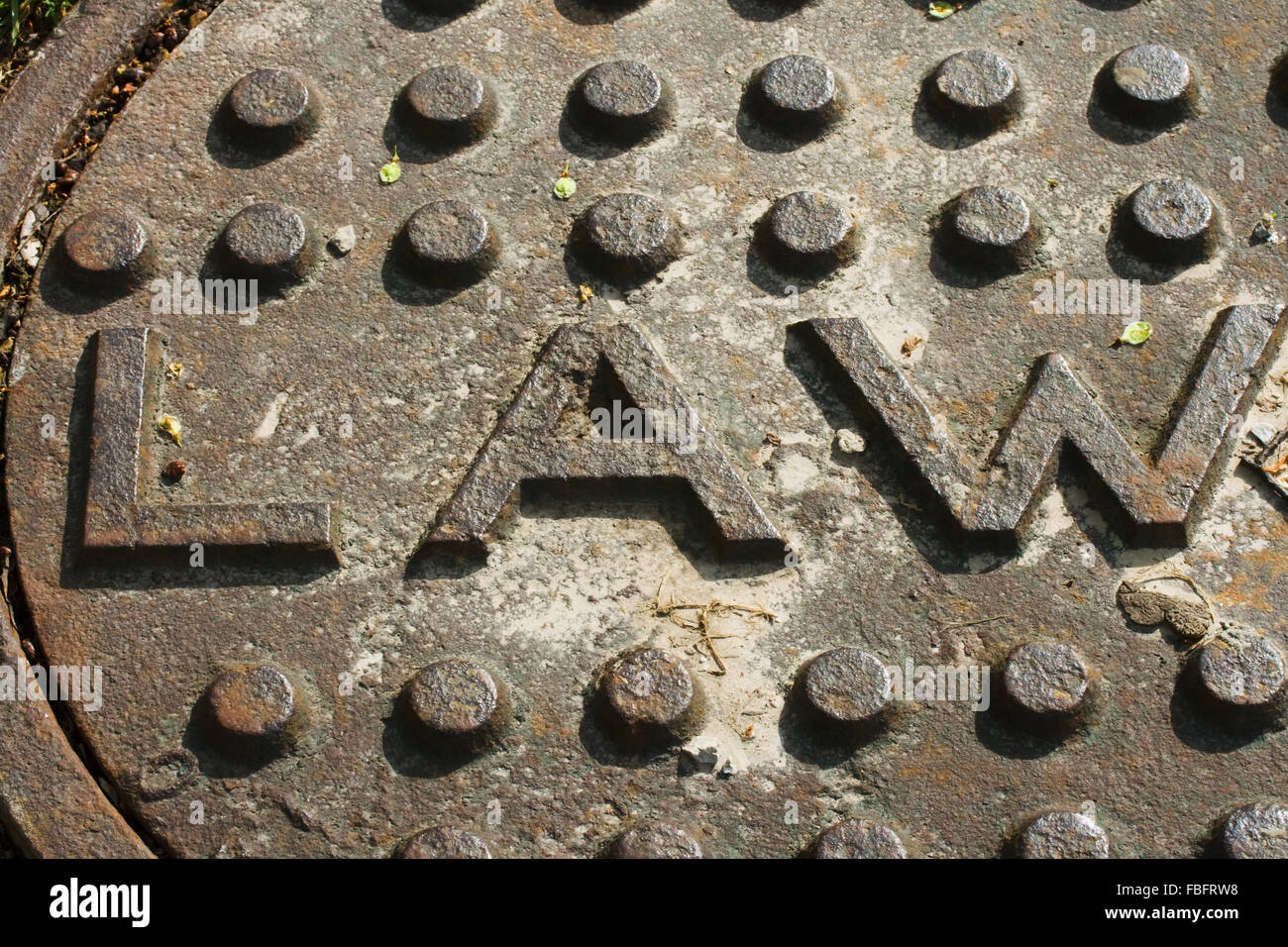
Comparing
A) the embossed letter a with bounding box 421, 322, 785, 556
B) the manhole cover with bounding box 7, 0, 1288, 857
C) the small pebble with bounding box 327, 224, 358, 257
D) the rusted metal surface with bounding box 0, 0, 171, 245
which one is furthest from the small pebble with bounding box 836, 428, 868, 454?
the rusted metal surface with bounding box 0, 0, 171, 245

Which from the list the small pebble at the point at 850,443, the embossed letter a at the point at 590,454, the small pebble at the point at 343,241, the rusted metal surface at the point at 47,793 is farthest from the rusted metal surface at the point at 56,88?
the small pebble at the point at 850,443

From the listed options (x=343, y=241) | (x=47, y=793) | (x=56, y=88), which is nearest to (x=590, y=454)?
(x=343, y=241)

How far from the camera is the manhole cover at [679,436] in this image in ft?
9.86

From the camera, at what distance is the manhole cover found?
3.01 meters

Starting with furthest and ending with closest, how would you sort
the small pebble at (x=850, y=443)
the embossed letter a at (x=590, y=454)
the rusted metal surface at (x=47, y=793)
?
the small pebble at (x=850, y=443)
the embossed letter a at (x=590, y=454)
the rusted metal surface at (x=47, y=793)

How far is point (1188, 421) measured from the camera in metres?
3.21

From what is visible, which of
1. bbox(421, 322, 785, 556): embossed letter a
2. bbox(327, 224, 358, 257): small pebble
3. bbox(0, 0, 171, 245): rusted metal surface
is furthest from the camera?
bbox(0, 0, 171, 245): rusted metal surface

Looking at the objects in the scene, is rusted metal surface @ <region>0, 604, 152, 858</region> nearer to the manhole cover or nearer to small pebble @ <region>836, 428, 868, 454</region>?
the manhole cover

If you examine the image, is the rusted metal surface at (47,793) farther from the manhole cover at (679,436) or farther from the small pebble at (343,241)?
the small pebble at (343,241)

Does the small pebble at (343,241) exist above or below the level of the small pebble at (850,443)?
above

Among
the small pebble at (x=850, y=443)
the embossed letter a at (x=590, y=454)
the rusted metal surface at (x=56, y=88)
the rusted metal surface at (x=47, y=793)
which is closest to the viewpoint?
the rusted metal surface at (x=47, y=793)

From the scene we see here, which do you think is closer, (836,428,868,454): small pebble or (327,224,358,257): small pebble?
(836,428,868,454): small pebble

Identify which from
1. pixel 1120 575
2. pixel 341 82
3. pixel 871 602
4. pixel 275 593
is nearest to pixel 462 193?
pixel 341 82
